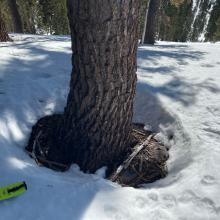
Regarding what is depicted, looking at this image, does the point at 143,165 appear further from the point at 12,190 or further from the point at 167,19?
the point at 167,19

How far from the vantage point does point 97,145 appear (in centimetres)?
313

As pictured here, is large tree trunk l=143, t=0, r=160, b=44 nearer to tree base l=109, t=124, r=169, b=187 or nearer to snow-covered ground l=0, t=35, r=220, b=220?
snow-covered ground l=0, t=35, r=220, b=220

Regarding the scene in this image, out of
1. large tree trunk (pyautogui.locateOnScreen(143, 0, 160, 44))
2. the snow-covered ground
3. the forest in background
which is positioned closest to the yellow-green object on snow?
the snow-covered ground

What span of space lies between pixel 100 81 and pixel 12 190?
3.60ft

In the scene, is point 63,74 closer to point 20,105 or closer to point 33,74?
point 33,74

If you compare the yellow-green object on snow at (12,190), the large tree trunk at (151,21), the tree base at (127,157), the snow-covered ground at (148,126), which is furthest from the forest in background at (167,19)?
the yellow-green object on snow at (12,190)

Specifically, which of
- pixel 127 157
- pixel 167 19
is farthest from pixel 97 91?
pixel 167 19

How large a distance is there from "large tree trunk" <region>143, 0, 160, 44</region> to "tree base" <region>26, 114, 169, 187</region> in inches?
302

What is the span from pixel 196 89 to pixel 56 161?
2.18 m

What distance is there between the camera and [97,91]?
288 cm

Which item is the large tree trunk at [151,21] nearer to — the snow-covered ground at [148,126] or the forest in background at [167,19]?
the snow-covered ground at [148,126]

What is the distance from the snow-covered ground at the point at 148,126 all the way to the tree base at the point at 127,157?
4.4 inches

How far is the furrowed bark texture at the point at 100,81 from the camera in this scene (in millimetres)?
2568

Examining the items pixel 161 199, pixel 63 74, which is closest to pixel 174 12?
pixel 63 74
